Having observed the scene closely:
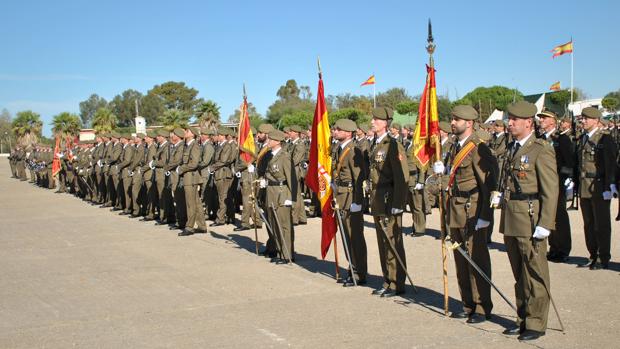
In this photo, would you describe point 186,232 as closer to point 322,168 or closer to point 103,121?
point 322,168

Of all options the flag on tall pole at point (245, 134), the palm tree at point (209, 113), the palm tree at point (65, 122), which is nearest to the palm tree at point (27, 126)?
the palm tree at point (65, 122)

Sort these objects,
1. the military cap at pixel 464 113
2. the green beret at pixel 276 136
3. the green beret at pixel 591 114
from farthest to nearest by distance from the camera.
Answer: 1. the green beret at pixel 276 136
2. the green beret at pixel 591 114
3. the military cap at pixel 464 113

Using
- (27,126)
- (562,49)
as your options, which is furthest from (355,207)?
(27,126)

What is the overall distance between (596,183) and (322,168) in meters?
3.81

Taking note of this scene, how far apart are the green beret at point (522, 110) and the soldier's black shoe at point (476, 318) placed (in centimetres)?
211

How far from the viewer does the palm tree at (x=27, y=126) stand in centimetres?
6819

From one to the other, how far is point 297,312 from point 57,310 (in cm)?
291

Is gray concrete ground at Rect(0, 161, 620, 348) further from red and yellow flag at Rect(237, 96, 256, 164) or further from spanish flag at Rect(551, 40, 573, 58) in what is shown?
spanish flag at Rect(551, 40, 573, 58)

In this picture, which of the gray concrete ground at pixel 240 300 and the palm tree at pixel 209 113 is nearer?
the gray concrete ground at pixel 240 300

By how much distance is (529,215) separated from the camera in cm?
613

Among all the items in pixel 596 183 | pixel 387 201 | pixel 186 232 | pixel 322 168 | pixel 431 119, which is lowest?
pixel 186 232

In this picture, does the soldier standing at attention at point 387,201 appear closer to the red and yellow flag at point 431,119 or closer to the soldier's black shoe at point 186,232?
the red and yellow flag at point 431,119

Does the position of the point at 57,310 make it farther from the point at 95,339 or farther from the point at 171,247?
the point at 171,247

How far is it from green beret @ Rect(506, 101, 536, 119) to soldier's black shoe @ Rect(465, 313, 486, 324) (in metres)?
2.11
